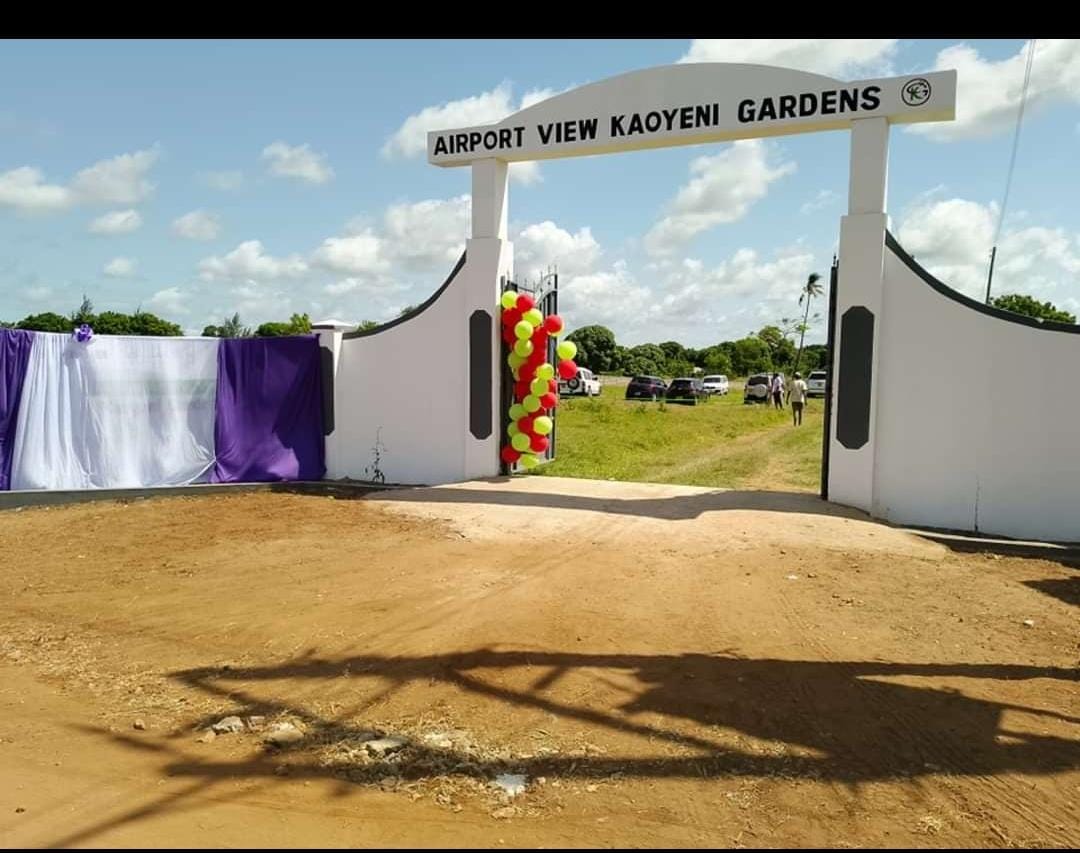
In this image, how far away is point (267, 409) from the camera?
1162 cm

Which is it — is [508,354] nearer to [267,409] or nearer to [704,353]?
[267,409]

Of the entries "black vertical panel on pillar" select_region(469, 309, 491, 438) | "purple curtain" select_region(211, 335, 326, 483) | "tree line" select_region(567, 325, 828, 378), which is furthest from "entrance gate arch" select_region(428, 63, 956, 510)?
"tree line" select_region(567, 325, 828, 378)

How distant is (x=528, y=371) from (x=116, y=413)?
234 inches

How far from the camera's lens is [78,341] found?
10.7 m

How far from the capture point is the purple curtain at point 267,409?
11453mm

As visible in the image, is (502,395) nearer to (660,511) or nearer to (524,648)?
(660,511)

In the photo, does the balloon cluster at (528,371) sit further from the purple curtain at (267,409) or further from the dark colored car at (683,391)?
the dark colored car at (683,391)

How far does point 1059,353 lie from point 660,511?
451 cm

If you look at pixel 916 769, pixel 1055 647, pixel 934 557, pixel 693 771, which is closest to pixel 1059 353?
pixel 934 557

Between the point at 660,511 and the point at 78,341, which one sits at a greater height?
the point at 78,341

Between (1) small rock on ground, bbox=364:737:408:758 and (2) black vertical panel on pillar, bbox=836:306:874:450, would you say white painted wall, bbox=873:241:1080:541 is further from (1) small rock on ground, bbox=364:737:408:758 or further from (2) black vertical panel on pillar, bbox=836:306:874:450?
(1) small rock on ground, bbox=364:737:408:758

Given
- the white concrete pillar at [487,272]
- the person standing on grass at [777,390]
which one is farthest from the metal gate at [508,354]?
the person standing on grass at [777,390]

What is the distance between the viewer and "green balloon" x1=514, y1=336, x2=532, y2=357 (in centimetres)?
1068
